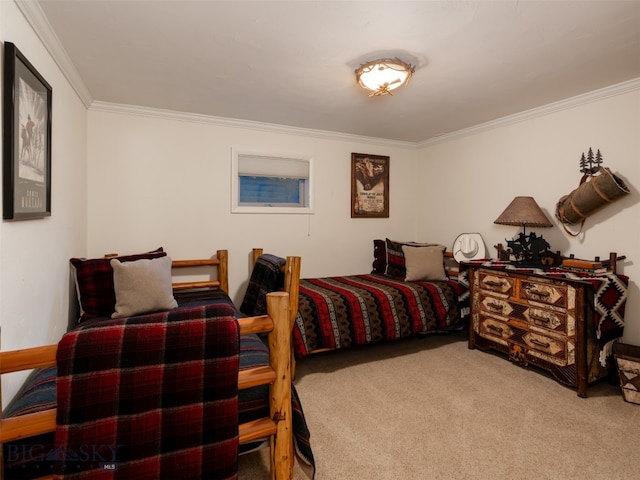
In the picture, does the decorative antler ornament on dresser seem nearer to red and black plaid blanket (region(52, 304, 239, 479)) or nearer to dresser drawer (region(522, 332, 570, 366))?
dresser drawer (region(522, 332, 570, 366))

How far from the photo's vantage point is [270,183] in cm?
365

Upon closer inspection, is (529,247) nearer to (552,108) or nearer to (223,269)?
(552,108)

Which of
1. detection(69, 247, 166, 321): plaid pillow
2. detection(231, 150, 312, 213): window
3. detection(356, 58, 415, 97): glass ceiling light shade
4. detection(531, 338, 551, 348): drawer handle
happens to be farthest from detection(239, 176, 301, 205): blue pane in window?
detection(531, 338, 551, 348): drawer handle

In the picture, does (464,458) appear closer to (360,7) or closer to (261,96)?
(360,7)

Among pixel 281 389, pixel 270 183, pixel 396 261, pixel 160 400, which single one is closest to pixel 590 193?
pixel 396 261

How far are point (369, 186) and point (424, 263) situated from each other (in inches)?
48.1

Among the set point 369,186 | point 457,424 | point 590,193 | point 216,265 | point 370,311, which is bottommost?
point 457,424

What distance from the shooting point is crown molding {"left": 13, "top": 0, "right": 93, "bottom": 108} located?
156cm

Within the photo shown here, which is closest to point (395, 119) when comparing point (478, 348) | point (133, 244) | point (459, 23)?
point (459, 23)

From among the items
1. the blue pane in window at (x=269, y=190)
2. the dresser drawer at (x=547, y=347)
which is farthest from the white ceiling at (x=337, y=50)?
the dresser drawer at (x=547, y=347)

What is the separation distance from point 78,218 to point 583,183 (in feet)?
13.4

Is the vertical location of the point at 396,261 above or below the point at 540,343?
above

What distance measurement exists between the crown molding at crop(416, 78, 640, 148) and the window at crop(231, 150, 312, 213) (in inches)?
70.5

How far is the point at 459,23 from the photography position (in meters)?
1.76
